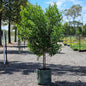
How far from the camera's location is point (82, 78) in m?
8.45

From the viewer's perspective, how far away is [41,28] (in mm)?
7297

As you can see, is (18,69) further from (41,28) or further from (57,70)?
(41,28)

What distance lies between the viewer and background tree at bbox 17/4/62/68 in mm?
7230

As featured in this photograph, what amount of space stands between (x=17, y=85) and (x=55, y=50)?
1.95 metres

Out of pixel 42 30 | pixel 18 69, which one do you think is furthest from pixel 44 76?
pixel 18 69

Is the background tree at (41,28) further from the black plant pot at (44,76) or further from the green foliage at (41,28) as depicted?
the black plant pot at (44,76)

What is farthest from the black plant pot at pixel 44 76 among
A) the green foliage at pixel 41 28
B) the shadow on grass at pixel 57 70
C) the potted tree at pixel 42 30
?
the shadow on grass at pixel 57 70

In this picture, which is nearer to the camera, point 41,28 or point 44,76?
point 44,76

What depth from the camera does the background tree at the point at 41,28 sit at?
723cm

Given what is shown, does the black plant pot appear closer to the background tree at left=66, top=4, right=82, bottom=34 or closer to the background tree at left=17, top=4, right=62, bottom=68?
the background tree at left=17, top=4, right=62, bottom=68

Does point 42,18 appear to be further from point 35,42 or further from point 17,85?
point 17,85

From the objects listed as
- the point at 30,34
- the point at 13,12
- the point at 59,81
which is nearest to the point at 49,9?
the point at 30,34

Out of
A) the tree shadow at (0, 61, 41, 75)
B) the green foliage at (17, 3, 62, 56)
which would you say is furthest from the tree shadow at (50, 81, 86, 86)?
the tree shadow at (0, 61, 41, 75)

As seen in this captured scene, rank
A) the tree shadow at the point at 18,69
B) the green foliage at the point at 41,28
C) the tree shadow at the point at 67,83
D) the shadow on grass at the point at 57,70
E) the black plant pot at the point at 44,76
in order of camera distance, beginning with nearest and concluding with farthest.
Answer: the black plant pot at the point at 44,76, the green foliage at the point at 41,28, the tree shadow at the point at 67,83, the shadow on grass at the point at 57,70, the tree shadow at the point at 18,69
